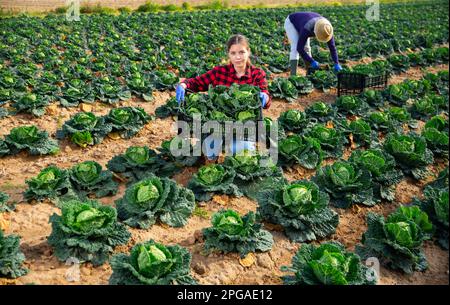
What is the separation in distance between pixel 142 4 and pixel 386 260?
32829 millimetres

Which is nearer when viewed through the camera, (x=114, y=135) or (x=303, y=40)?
(x=114, y=135)

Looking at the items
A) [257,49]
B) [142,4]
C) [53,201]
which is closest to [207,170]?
[53,201]

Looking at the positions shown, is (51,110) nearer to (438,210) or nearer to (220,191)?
(220,191)

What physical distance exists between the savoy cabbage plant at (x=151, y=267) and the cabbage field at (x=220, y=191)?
11mm

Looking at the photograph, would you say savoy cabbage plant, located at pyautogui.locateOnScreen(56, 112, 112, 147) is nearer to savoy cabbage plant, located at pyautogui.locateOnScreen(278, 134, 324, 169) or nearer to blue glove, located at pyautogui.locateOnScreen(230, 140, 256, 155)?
blue glove, located at pyautogui.locateOnScreen(230, 140, 256, 155)

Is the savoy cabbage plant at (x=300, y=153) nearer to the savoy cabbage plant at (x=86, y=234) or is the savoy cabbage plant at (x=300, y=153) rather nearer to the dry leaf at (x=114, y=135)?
the savoy cabbage plant at (x=86, y=234)

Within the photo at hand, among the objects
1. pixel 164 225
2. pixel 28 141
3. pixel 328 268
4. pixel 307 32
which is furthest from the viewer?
pixel 307 32

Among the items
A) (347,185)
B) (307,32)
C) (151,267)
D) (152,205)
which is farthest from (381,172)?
(307,32)

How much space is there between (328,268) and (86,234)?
2.16m

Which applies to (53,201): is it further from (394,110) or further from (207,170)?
(394,110)

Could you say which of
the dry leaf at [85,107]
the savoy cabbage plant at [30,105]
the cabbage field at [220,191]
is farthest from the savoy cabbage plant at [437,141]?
the savoy cabbage plant at [30,105]

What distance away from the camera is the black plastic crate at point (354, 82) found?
30.4ft

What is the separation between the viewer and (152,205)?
4484 millimetres

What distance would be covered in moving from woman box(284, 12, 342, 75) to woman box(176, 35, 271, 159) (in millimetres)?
3428
